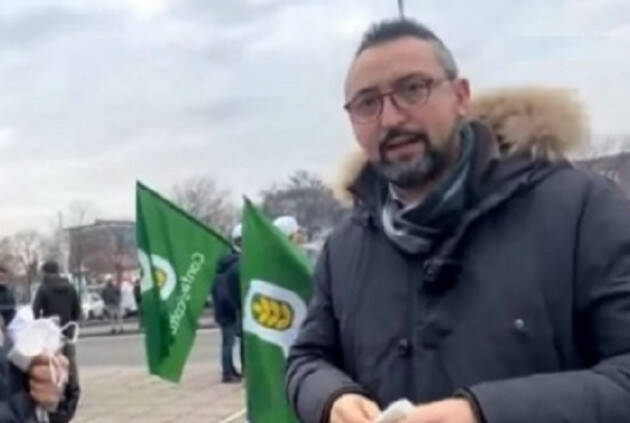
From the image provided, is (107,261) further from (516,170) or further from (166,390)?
(516,170)

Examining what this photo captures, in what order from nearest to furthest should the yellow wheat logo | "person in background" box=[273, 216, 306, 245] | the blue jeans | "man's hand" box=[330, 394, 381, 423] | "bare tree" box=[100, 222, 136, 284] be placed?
"man's hand" box=[330, 394, 381, 423] → the yellow wheat logo → "person in background" box=[273, 216, 306, 245] → the blue jeans → "bare tree" box=[100, 222, 136, 284]

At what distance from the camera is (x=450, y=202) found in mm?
2135

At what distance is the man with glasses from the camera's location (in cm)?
199

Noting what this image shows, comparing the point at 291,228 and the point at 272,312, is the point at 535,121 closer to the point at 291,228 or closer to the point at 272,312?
the point at 272,312

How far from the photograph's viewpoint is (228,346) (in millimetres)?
12859

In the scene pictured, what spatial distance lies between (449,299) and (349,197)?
463 millimetres

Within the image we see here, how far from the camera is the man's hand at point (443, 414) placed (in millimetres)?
1914

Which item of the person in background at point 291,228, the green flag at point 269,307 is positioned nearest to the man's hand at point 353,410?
the green flag at point 269,307

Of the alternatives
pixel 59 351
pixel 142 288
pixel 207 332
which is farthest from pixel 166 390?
pixel 207 332

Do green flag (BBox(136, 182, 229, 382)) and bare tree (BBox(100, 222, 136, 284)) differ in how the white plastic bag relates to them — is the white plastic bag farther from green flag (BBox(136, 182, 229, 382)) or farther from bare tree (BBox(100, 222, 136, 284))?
bare tree (BBox(100, 222, 136, 284))

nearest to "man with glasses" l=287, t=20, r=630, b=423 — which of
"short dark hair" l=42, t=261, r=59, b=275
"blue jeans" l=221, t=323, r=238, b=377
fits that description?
"short dark hair" l=42, t=261, r=59, b=275

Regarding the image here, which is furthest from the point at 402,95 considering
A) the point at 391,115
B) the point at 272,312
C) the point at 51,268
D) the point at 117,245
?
the point at 117,245

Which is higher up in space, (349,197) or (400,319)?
(349,197)

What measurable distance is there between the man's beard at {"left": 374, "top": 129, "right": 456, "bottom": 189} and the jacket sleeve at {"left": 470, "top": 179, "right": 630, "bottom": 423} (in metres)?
0.27
